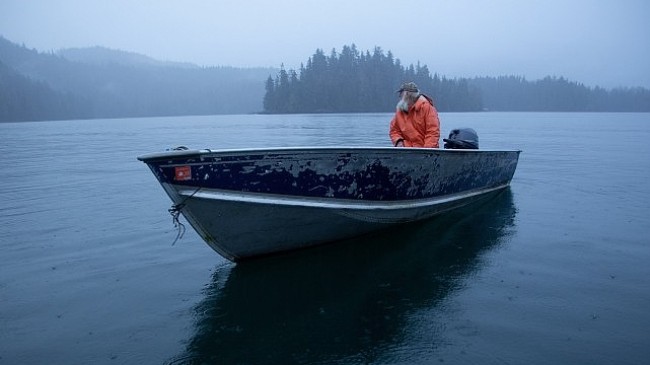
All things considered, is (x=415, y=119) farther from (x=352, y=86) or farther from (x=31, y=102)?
(x=31, y=102)

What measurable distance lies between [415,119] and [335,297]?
3940mm

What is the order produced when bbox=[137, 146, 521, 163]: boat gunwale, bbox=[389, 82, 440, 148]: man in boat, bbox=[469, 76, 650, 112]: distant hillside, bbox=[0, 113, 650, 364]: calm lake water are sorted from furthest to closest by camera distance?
bbox=[469, 76, 650, 112]: distant hillside < bbox=[389, 82, 440, 148]: man in boat < bbox=[137, 146, 521, 163]: boat gunwale < bbox=[0, 113, 650, 364]: calm lake water

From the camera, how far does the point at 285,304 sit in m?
4.68

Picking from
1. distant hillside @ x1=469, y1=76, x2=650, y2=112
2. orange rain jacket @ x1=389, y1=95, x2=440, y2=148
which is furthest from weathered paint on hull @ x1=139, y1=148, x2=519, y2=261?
distant hillside @ x1=469, y1=76, x2=650, y2=112

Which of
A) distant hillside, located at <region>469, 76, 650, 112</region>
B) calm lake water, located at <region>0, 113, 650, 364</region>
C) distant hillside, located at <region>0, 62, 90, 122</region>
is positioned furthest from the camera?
distant hillside, located at <region>469, 76, 650, 112</region>

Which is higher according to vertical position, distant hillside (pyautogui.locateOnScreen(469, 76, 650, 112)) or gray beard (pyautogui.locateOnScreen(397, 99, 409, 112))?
distant hillside (pyautogui.locateOnScreen(469, 76, 650, 112))

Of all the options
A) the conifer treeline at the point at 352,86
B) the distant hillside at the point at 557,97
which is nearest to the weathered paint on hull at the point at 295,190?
the conifer treeline at the point at 352,86

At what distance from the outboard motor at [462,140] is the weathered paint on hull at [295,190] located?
1.13 m

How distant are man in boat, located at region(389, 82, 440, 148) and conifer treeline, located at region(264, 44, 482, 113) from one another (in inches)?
4551

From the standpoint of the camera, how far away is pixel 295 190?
18.9 ft

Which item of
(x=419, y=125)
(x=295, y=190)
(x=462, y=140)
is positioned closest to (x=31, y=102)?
(x=462, y=140)

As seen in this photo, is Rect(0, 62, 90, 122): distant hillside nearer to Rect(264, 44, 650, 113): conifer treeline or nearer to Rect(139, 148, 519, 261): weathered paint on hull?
Rect(264, 44, 650, 113): conifer treeline

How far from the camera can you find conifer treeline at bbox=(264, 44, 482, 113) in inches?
4879

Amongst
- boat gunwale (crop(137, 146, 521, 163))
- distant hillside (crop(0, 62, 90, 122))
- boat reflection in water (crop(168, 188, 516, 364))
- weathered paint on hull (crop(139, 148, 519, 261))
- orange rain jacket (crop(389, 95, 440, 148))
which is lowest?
boat reflection in water (crop(168, 188, 516, 364))
